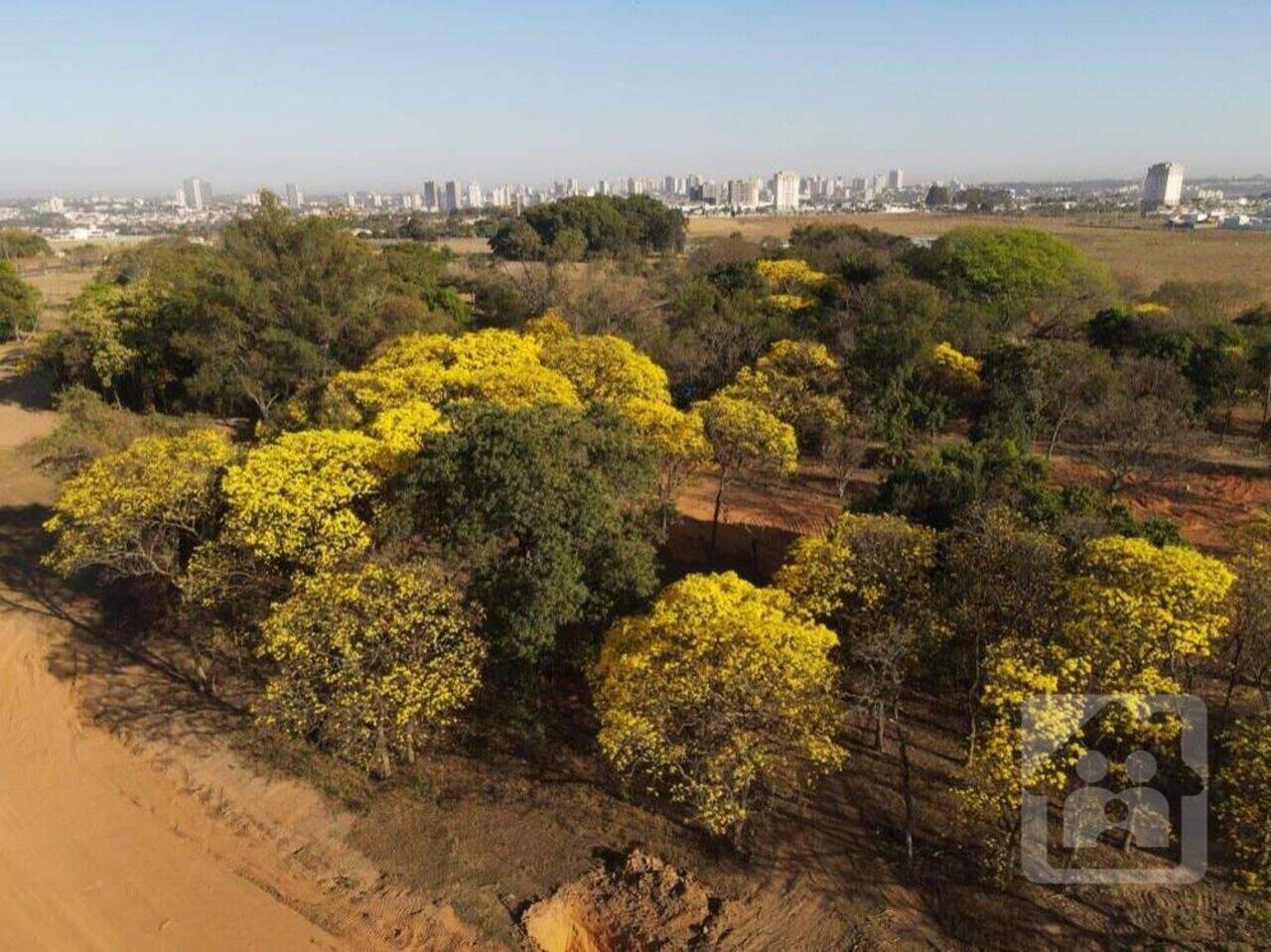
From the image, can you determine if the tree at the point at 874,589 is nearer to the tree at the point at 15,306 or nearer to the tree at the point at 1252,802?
the tree at the point at 1252,802

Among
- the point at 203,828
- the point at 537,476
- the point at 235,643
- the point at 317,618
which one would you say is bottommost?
the point at 203,828

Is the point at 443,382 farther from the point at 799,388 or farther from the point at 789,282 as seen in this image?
the point at 789,282

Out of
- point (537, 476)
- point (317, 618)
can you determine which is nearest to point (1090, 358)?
point (537, 476)

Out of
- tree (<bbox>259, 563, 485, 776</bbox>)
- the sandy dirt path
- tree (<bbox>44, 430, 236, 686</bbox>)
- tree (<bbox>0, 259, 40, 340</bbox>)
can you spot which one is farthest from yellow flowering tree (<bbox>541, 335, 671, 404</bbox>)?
tree (<bbox>0, 259, 40, 340</bbox>)

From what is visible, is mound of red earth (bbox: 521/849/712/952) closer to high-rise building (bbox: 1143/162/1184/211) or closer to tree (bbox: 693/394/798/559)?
tree (bbox: 693/394/798/559)

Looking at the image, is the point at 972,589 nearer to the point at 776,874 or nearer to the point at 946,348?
the point at 776,874

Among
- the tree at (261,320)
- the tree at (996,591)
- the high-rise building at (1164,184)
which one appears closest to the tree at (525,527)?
the tree at (996,591)
